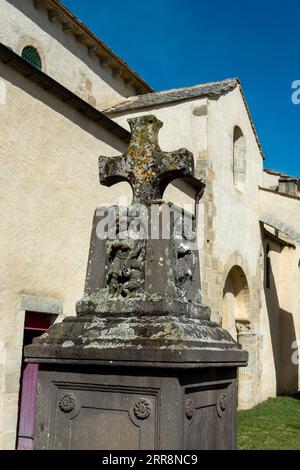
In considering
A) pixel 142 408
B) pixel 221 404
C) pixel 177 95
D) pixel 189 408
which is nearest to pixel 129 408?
pixel 142 408

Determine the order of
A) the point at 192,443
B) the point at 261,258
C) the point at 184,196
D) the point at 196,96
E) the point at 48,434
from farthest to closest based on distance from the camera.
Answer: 1. the point at 261,258
2. the point at 196,96
3. the point at 184,196
4. the point at 48,434
5. the point at 192,443

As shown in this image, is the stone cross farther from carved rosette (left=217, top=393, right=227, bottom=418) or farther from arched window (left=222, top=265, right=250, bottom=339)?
arched window (left=222, top=265, right=250, bottom=339)

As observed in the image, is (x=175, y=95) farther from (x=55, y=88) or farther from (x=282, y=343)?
(x=282, y=343)

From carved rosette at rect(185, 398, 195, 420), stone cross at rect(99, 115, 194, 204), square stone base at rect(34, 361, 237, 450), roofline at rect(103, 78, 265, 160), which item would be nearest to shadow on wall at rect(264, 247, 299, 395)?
roofline at rect(103, 78, 265, 160)

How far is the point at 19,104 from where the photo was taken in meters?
6.46

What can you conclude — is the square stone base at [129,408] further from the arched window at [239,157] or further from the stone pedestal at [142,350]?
the arched window at [239,157]

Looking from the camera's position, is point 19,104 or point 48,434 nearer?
point 48,434

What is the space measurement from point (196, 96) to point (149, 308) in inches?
352

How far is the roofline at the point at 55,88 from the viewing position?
6.20 meters

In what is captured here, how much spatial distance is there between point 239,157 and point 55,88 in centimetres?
736

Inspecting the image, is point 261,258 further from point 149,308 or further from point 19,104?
point 149,308

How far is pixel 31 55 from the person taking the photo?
1091 centimetres

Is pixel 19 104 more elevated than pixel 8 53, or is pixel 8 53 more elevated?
pixel 8 53

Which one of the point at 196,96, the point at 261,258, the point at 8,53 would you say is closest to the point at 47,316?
the point at 8,53
